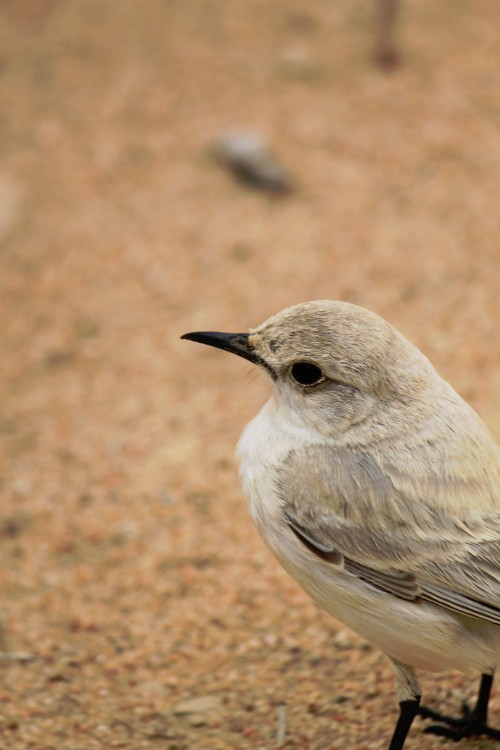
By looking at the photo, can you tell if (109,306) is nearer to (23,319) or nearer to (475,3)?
(23,319)

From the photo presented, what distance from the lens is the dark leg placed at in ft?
11.5

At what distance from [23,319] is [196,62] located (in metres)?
3.59

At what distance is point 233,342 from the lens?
3678mm

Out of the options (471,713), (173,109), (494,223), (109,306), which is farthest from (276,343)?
(173,109)

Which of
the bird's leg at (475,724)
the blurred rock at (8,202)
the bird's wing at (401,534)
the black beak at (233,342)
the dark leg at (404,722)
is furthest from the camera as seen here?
the blurred rock at (8,202)

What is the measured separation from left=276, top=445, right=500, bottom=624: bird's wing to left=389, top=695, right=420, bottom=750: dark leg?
1.71 feet

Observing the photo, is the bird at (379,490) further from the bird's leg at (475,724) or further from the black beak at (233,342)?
the bird's leg at (475,724)

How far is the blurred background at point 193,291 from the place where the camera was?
14.4 feet

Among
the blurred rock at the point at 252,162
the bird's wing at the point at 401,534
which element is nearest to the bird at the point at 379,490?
the bird's wing at the point at 401,534

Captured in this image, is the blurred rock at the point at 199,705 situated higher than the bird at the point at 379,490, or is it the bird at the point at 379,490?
the bird at the point at 379,490

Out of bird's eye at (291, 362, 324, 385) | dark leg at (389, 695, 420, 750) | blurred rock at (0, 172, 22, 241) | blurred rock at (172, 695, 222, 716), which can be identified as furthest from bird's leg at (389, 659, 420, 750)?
blurred rock at (0, 172, 22, 241)

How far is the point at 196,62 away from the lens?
9.22 m

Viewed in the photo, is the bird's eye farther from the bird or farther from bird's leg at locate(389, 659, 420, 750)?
bird's leg at locate(389, 659, 420, 750)

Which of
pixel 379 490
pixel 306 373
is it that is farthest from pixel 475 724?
pixel 306 373
